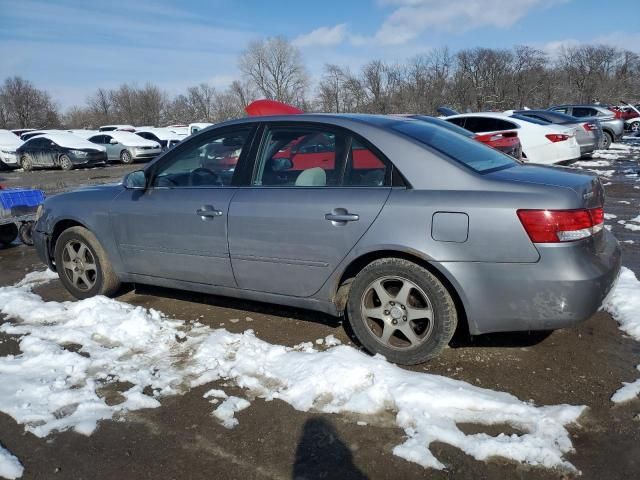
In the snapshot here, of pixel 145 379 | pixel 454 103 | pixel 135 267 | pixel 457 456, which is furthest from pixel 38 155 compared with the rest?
pixel 454 103

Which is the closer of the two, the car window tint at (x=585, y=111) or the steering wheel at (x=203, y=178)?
the steering wheel at (x=203, y=178)

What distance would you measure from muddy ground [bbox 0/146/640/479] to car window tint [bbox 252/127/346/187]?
3.91ft

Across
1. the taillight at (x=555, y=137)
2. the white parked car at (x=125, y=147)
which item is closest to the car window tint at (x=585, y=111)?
the taillight at (x=555, y=137)

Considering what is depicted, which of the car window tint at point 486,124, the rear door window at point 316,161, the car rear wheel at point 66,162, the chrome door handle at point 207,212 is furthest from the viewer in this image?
the car rear wheel at point 66,162

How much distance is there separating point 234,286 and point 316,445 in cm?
164

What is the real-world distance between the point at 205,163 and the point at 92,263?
1.56m

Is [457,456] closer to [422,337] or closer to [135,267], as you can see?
[422,337]

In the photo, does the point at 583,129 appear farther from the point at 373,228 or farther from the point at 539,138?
the point at 373,228

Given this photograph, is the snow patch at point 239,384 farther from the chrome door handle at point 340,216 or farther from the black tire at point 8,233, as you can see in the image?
the black tire at point 8,233

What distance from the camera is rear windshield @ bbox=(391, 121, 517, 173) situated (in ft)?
11.0

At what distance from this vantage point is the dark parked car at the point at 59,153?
21125 mm

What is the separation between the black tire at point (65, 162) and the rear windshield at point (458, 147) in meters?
20.6

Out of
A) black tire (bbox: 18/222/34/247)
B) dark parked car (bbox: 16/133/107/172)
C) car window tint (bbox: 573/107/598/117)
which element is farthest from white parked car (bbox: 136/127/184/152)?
black tire (bbox: 18/222/34/247)

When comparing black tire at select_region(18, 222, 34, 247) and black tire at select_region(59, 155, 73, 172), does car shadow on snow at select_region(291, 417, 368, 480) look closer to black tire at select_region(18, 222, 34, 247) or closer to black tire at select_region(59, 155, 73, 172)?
black tire at select_region(18, 222, 34, 247)
